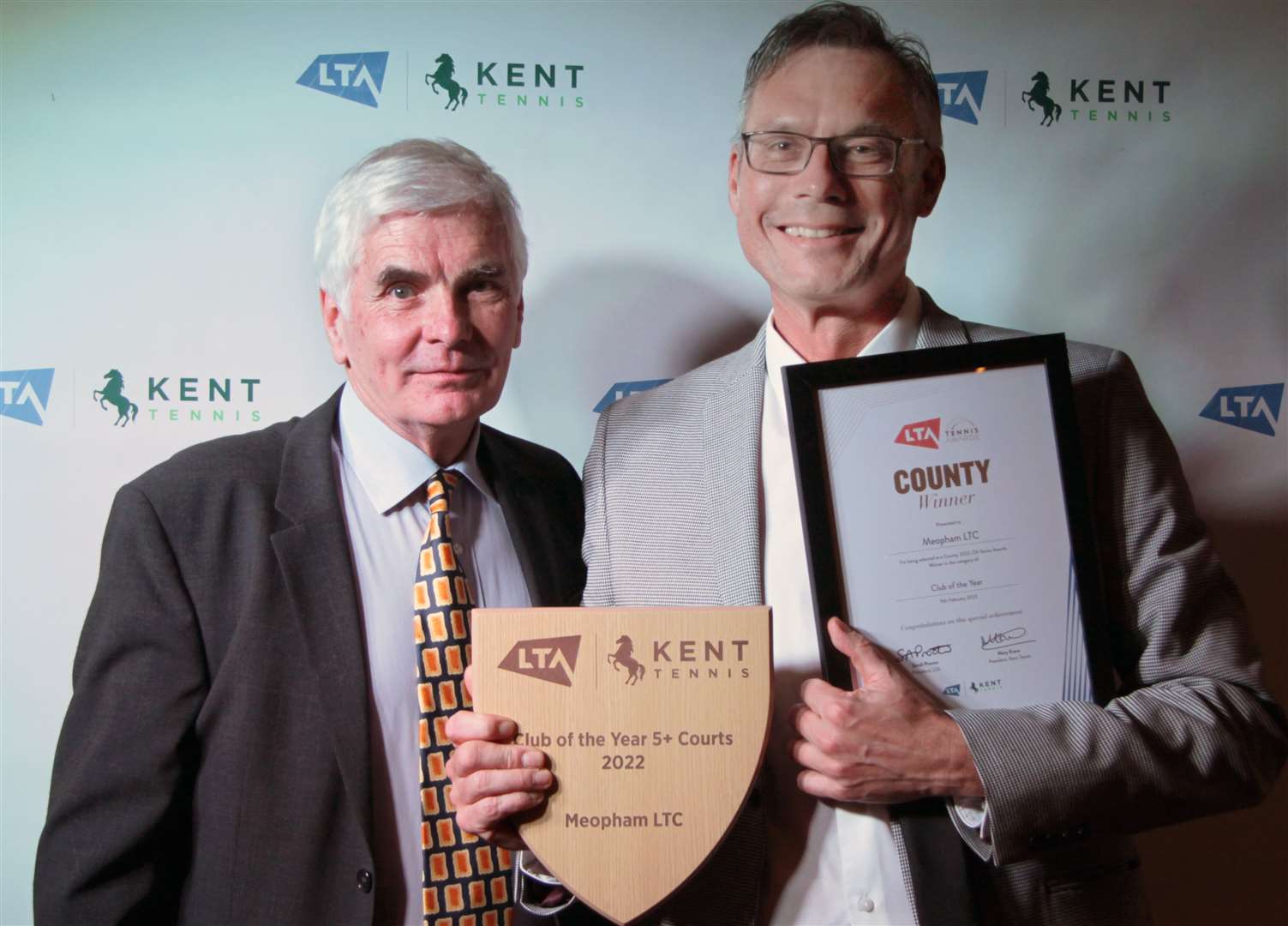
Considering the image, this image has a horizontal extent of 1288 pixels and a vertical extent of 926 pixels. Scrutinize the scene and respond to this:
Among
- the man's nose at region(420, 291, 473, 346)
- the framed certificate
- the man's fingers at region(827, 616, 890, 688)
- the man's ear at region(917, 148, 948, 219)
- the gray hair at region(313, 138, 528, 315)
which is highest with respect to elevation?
the gray hair at region(313, 138, 528, 315)

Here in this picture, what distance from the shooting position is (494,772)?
123cm

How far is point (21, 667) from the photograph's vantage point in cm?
203

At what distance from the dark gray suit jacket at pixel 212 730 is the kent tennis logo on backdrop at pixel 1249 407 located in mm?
1771

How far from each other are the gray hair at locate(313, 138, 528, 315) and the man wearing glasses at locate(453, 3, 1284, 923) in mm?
411

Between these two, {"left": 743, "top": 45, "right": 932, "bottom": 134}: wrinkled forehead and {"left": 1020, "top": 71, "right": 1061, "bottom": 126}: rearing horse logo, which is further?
{"left": 1020, "top": 71, "right": 1061, "bottom": 126}: rearing horse logo

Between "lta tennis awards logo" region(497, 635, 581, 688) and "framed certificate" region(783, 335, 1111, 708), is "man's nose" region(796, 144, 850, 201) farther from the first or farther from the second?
"lta tennis awards logo" region(497, 635, 581, 688)

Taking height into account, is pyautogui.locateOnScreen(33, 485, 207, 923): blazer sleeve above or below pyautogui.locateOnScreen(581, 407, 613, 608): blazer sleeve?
below

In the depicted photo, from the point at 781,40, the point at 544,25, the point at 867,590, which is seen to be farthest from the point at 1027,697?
the point at 544,25

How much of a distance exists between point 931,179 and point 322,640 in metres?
1.18

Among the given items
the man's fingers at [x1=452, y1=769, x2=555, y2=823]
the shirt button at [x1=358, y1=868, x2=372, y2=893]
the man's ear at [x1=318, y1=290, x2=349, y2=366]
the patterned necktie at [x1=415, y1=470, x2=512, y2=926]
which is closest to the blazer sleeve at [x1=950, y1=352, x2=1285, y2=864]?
the man's fingers at [x1=452, y1=769, x2=555, y2=823]

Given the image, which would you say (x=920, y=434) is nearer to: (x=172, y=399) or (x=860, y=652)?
(x=860, y=652)

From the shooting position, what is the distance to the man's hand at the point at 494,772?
1.22 metres

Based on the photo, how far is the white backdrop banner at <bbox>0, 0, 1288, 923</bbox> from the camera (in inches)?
80.1

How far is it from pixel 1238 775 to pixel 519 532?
1130 millimetres
